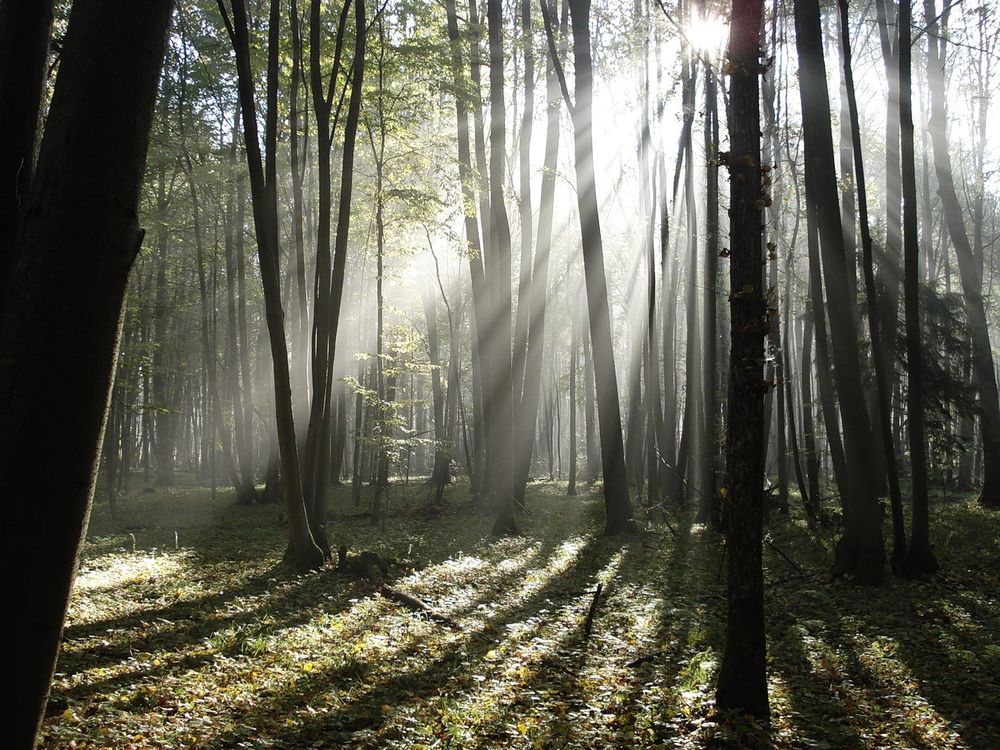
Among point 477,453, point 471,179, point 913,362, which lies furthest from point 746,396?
A: point 477,453

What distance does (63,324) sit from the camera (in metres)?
2.16

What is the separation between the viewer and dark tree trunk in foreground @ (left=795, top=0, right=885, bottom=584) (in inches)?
387

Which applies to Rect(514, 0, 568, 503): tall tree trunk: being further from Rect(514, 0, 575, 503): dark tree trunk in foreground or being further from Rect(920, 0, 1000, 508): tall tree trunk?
Rect(920, 0, 1000, 508): tall tree trunk

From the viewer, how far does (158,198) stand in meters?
19.6

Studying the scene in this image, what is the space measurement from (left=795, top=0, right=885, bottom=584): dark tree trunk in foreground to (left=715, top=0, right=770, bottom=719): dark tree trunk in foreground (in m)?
5.17

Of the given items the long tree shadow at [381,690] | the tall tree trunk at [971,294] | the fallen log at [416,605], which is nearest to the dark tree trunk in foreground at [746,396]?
the long tree shadow at [381,690]

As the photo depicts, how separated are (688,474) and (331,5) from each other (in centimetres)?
1714

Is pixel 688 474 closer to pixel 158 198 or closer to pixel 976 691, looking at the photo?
pixel 976 691

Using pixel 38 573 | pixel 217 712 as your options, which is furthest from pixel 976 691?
pixel 38 573

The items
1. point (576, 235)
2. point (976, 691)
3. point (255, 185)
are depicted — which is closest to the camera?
point (976, 691)

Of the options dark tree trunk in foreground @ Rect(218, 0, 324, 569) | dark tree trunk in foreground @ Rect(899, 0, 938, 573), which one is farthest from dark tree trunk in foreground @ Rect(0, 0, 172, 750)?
dark tree trunk in foreground @ Rect(899, 0, 938, 573)

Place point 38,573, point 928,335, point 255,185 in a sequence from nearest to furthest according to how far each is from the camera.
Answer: point 38,573 < point 255,185 < point 928,335

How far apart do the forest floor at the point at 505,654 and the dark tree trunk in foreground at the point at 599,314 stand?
1942mm

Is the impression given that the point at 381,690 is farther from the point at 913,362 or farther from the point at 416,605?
the point at 913,362
